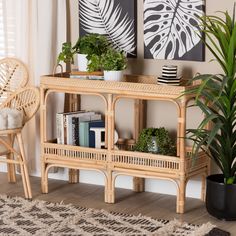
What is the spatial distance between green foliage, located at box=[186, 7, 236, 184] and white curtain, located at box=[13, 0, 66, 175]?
1297mm

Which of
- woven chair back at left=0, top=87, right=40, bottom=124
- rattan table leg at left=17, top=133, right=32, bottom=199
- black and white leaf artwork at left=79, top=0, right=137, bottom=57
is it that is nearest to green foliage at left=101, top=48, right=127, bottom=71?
black and white leaf artwork at left=79, top=0, right=137, bottom=57

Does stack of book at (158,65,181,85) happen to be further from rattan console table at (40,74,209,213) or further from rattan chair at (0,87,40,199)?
rattan chair at (0,87,40,199)

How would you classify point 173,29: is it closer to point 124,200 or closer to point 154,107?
point 154,107

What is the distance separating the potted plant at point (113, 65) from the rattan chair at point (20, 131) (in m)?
0.56

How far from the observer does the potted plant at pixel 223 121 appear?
4.27 meters

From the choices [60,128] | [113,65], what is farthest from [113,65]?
[60,128]

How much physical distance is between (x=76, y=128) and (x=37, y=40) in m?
0.80

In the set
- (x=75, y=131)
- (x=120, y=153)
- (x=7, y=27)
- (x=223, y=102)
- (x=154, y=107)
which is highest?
(x=7, y=27)

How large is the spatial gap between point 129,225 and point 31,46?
1805 millimetres

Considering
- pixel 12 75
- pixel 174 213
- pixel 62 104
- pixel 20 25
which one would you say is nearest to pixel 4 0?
pixel 20 25

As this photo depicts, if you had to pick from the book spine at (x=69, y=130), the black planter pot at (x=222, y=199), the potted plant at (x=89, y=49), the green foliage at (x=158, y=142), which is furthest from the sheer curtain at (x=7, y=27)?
the black planter pot at (x=222, y=199)

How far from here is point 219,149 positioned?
4383mm

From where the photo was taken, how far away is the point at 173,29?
4.87 meters

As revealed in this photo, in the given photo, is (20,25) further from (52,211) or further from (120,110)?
(52,211)
